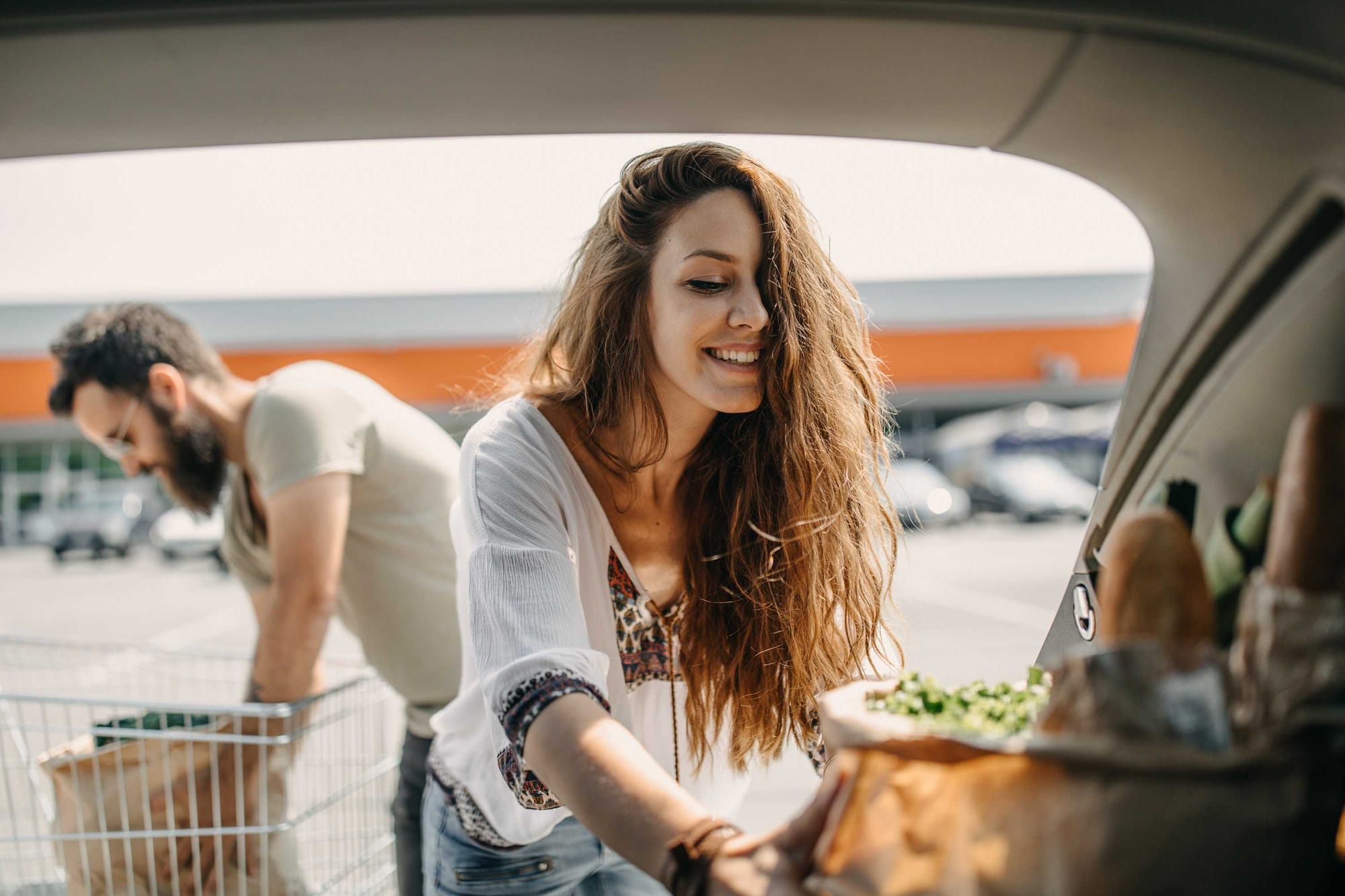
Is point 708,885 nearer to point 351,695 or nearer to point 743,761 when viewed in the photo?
point 743,761

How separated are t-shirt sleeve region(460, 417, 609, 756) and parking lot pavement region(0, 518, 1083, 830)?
184 cm

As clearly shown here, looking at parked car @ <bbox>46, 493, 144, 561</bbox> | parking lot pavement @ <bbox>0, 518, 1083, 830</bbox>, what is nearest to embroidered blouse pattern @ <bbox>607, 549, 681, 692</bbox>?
parking lot pavement @ <bbox>0, 518, 1083, 830</bbox>

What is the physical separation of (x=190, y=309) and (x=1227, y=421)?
19.3m

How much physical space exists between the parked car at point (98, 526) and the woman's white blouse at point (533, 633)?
67.3 feet

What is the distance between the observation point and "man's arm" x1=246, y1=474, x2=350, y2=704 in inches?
81.2

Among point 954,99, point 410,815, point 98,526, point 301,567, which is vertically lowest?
point 98,526

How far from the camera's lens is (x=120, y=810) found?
194cm

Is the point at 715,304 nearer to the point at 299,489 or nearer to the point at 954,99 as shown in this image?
the point at 954,99

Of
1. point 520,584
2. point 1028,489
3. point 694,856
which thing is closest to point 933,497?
point 1028,489

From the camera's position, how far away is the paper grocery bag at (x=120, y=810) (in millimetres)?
1917

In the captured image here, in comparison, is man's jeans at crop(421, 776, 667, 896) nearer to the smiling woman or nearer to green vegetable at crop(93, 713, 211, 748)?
the smiling woman

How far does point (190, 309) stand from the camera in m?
17.7

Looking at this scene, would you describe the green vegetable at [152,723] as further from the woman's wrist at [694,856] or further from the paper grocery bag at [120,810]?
the woman's wrist at [694,856]

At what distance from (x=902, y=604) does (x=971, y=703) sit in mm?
4937
